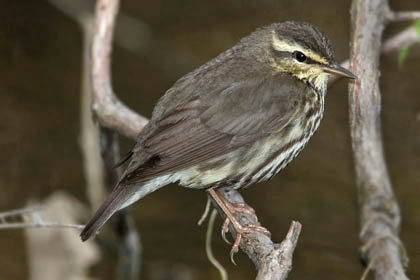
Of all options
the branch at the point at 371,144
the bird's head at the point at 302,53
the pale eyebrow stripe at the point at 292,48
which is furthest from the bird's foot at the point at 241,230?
the pale eyebrow stripe at the point at 292,48

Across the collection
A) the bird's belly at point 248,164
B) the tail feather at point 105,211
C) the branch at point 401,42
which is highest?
the branch at point 401,42

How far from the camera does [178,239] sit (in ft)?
28.5

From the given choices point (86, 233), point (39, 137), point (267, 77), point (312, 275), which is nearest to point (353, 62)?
point (267, 77)

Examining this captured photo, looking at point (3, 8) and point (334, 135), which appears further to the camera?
point (3, 8)

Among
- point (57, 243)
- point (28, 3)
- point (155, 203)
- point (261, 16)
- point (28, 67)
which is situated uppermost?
point (261, 16)

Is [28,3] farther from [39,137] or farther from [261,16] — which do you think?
[261,16]

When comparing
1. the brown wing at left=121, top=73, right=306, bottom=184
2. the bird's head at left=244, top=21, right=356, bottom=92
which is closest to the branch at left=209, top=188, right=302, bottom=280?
the brown wing at left=121, top=73, right=306, bottom=184

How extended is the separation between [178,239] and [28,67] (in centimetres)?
362

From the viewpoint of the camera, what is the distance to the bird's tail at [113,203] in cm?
548

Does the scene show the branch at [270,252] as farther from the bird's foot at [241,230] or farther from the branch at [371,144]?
the branch at [371,144]

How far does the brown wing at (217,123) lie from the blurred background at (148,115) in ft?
8.70

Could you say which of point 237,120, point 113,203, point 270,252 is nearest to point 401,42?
point 237,120

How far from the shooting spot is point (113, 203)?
561 centimetres

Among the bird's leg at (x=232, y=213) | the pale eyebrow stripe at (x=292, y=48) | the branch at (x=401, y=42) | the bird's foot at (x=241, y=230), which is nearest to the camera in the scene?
the bird's foot at (x=241, y=230)
